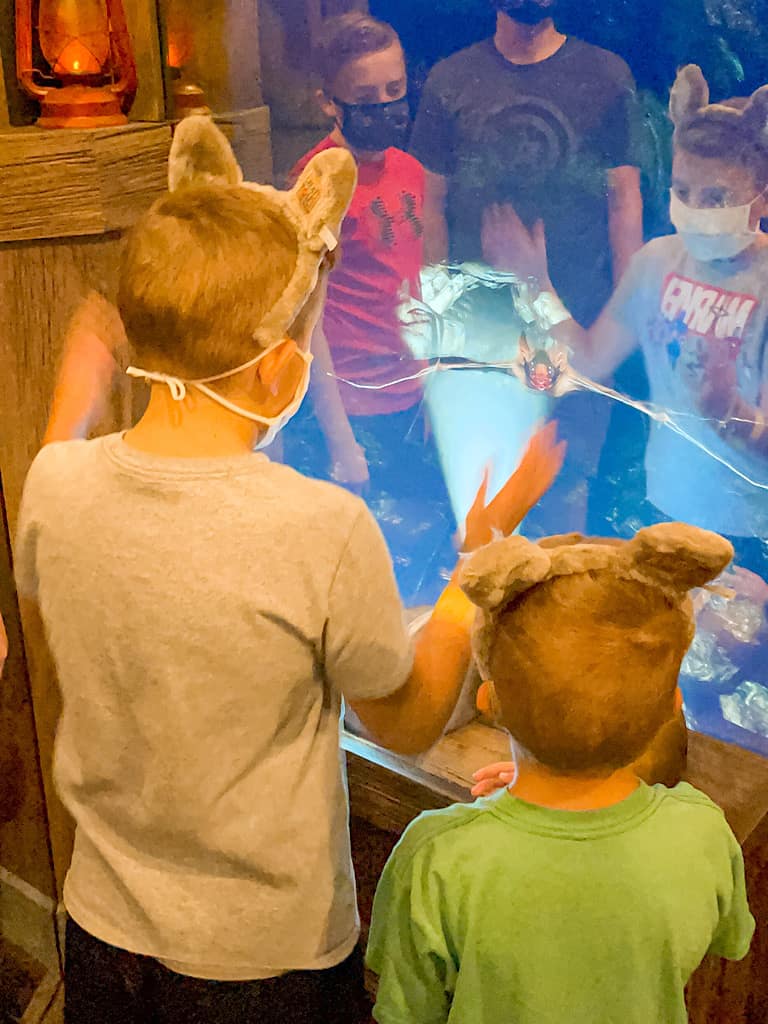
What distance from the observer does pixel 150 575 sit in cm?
92

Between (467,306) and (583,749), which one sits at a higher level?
(467,306)

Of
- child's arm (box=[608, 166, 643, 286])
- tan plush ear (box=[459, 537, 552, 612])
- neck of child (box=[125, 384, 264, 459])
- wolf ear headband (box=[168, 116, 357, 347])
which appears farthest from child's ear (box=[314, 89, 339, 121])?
tan plush ear (box=[459, 537, 552, 612])

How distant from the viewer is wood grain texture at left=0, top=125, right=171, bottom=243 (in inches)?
53.5

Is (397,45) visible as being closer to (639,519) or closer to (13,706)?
(639,519)

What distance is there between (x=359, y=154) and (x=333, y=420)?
17.2 inches

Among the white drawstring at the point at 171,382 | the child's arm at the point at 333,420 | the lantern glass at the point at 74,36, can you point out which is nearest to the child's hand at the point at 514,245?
the child's arm at the point at 333,420

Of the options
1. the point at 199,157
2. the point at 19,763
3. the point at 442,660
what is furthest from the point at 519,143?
the point at 19,763

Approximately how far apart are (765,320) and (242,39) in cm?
87

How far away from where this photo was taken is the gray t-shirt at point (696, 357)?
4.45 feet

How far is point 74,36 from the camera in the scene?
1403mm

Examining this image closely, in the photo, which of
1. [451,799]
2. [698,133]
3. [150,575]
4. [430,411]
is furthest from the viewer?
[430,411]

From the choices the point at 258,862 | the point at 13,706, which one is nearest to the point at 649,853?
the point at 258,862

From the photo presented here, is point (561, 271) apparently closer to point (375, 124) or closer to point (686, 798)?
point (375, 124)

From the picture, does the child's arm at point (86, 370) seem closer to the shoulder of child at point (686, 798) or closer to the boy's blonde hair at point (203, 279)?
the boy's blonde hair at point (203, 279)
